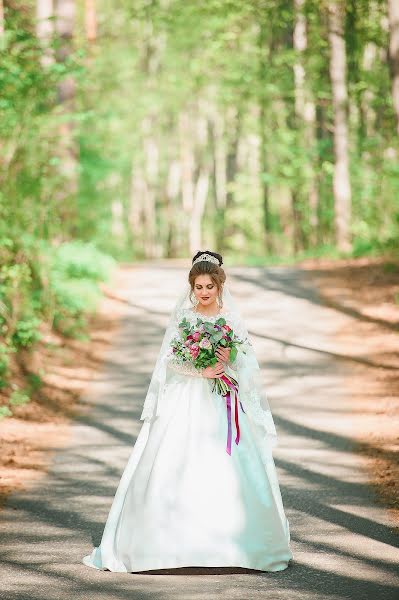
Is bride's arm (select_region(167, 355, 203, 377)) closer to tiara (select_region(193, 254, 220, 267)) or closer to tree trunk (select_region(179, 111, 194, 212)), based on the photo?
tiara (select_region(193, 254, 220, 267))

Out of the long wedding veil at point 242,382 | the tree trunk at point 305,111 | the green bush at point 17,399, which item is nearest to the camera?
the long wedding veil at point 242,382

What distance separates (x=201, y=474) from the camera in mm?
6762

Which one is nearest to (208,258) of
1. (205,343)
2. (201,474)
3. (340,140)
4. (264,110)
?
(205,343)

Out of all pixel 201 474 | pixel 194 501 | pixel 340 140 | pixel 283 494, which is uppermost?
pixel 340 140

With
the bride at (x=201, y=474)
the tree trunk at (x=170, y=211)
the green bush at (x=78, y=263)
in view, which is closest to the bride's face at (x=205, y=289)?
the bride at (x=201, y=474)

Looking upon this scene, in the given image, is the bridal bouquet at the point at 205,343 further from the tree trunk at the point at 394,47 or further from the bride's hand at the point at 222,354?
the tree trunk at the point at 394,47

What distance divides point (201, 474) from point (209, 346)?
0.88 meters

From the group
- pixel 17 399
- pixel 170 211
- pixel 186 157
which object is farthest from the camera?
pixel 186 157

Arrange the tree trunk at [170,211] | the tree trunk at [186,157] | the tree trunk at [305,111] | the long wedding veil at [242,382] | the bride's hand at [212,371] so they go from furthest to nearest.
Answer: the tree trunk at [186,157]
the tree trunk at [170,211]
the tree trunk at [305,111]
the long wedding veil at [242,382]
the bride's hand at [212,371]

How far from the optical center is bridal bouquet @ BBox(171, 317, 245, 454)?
6977mm

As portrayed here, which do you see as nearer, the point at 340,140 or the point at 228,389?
the point at 228,389

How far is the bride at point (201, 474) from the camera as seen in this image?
6.59m

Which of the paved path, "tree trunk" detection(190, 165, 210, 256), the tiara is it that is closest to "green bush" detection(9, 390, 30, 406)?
the paved path

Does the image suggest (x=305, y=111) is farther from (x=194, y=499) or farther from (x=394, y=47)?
(x=194, y=499)
